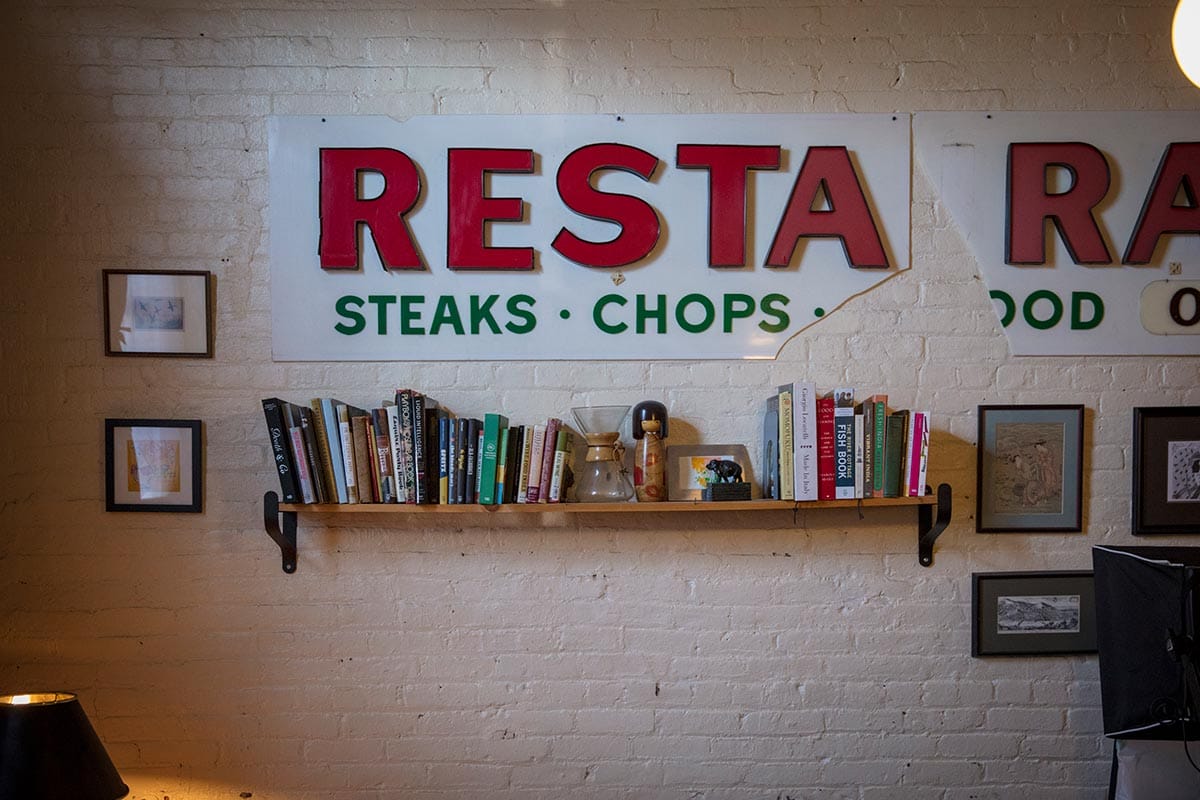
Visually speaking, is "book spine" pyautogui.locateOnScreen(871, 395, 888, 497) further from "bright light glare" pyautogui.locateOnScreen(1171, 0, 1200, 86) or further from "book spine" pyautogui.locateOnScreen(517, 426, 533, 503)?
"bright light glare" pyautogui.locateOnScreen(1171, 0, 1200, 86)

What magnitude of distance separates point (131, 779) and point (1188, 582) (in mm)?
2748

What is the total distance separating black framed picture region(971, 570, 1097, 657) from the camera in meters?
2.53

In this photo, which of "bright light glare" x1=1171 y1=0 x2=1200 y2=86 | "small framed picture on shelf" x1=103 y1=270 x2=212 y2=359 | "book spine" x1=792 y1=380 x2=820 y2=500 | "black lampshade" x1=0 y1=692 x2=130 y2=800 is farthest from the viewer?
"small framed picture on shelf" x1=103 y1=270 x2=212 y2=359

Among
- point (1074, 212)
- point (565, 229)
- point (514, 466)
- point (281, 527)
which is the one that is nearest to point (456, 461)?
point (514, 466)

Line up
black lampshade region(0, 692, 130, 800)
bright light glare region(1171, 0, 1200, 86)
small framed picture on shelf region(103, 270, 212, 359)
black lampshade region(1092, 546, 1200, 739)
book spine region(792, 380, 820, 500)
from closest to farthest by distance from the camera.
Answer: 1. bright light glare region(1171, 0, 1200, 86)
2. black lampshade region(0, 692, 130, 800)
3. black lampshade region(1092, 546, 1200, 739)
4. book spine region(792, 380, 820, 500)
5. small framed picture on shelf region(103, 270, 212, 359)

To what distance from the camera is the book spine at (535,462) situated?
2344mm

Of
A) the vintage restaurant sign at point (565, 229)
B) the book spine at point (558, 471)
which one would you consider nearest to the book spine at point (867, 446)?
the vintage restaurant sign at point (565, 229)

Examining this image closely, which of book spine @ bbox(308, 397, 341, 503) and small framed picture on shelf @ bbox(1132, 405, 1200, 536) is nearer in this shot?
book spine @ bbox(308, 397, 341, 503)

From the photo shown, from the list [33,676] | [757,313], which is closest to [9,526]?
[33,676]

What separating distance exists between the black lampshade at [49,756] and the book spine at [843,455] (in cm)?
186

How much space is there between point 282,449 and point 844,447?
4.77ft

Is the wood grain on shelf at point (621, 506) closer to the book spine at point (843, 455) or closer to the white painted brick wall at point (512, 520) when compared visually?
the book spine at point (843, 455)

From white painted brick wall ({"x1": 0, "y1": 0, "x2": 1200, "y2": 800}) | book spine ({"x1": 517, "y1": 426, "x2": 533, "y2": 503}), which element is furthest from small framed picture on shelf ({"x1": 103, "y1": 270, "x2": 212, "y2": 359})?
book spine ({"x1": 517, "y1": 426, "x2": 533, "y2": 503})

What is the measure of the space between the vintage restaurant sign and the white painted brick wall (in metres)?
0.07
